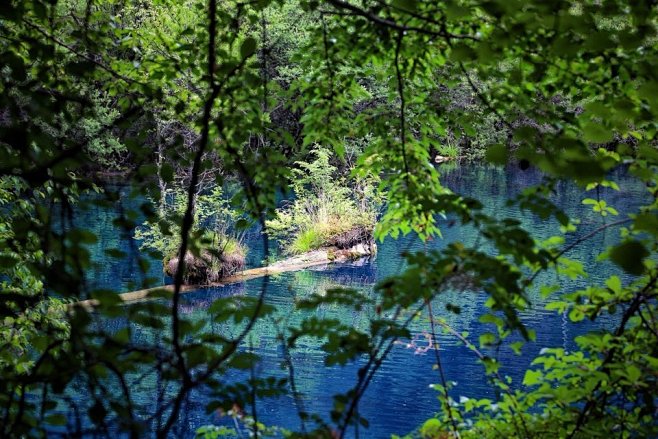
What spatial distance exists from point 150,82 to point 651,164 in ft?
6.11

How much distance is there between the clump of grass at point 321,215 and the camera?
12.5 metres

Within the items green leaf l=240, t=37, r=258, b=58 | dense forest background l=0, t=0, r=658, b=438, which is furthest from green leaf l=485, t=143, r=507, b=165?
green leaf l=240, t=37, r=258, b=58

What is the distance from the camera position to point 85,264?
120cm

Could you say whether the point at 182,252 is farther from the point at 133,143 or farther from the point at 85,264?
the point at 133,143

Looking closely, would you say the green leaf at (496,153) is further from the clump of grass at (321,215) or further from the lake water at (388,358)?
the clump of grass at (321,215)

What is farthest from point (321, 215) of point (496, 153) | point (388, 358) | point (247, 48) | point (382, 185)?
point (496, 153)

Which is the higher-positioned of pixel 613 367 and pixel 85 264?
pixel 85 264

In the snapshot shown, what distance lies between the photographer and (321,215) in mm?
12750

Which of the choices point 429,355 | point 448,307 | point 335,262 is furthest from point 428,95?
point 335,262

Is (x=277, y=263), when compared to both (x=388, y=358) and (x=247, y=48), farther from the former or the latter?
(x=247, y=48)

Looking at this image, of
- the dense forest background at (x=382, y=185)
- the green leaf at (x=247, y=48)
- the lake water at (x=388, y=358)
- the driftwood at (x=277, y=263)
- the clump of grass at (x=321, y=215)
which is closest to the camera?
the dense forest background at (x=382, y=185)

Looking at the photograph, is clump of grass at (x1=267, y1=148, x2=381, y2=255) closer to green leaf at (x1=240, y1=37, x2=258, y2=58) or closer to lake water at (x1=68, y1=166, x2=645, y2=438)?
lake water at (x1=68, y1=166, x2=645, y2=438)

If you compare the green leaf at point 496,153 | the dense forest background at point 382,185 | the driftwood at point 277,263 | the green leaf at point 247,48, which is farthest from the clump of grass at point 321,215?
the green leaf at point 496,153

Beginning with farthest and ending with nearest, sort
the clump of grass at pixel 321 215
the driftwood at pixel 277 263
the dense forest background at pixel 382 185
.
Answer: the clump of grass at pixel 321 215
the driftwood at pixel 277 263
the dense forest background at pixel 382 185
